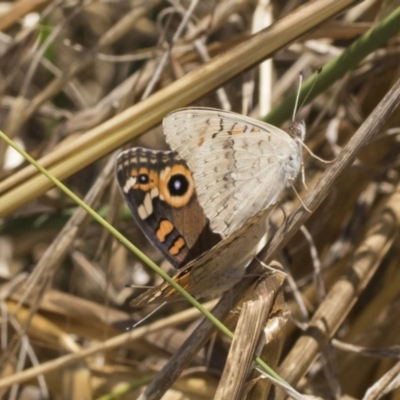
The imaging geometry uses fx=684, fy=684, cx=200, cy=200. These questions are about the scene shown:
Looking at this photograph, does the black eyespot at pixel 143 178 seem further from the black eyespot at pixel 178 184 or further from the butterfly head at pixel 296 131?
the butterfly head at pixel 296 131

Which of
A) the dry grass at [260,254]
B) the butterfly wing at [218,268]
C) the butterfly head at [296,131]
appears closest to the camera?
the butterfly wing at [218,268]

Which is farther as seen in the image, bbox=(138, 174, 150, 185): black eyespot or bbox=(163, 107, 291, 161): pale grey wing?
bbox=(138, 174, 150, 185): black eyespot

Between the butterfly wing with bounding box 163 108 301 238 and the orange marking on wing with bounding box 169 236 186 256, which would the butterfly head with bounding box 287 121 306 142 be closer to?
the butterfly wing with bounding box 163 108 301 238

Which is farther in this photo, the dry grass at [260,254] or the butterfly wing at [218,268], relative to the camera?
the dry grass at [260,254]

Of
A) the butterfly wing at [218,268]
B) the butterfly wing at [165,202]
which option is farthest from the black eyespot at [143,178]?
the butterfly wing at [218,268]

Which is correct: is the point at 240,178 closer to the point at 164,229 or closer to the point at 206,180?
the point at 206,180

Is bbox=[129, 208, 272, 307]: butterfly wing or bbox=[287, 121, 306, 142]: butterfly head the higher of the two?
bbox=[287, 121, 306, 142]: butterfly head

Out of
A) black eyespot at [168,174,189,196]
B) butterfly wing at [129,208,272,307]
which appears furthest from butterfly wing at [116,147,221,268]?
butterfly wing at [129,208,272,307]

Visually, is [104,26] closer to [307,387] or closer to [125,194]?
[125,194]
